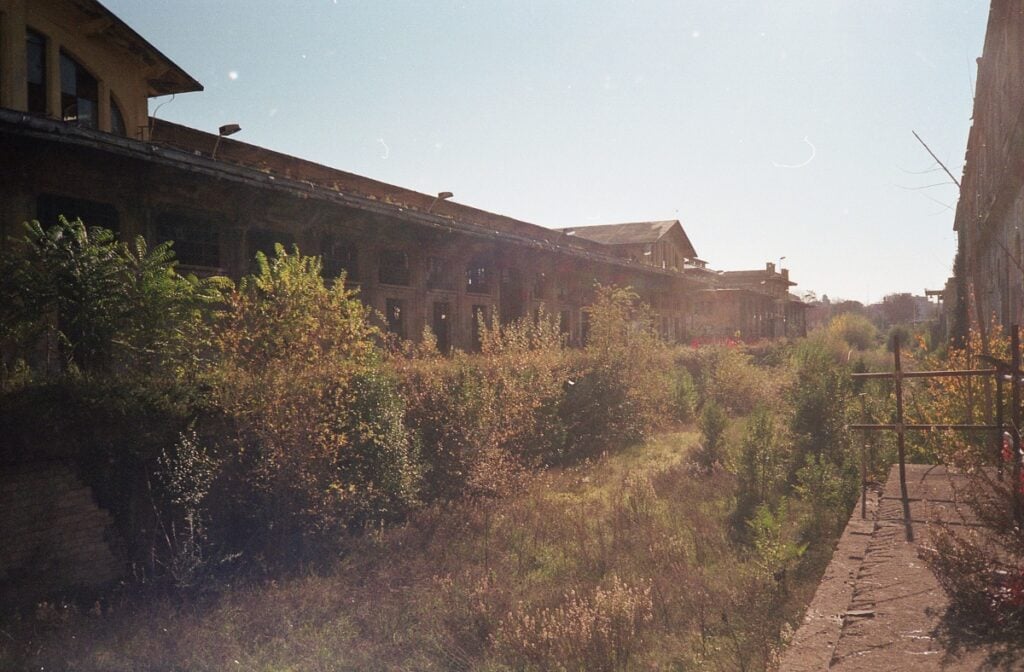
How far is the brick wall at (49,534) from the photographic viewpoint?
658 cm

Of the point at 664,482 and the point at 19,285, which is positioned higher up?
the point at 19,285

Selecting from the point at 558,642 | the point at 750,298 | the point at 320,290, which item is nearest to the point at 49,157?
the point at 320,290

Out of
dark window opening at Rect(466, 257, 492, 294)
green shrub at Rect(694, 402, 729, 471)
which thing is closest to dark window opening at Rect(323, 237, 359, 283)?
dark window opening at Rect(466, 257, 492, 294)

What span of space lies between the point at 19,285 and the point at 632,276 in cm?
2860

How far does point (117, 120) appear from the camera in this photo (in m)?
17.0

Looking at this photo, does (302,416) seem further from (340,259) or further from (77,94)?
(77,94)

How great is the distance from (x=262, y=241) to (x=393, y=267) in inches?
174

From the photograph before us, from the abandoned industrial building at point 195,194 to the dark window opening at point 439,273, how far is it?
52 millimetres

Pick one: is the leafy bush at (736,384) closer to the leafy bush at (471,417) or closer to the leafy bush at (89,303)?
the leafy bush at (471,417)

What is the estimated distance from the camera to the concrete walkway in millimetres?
3701

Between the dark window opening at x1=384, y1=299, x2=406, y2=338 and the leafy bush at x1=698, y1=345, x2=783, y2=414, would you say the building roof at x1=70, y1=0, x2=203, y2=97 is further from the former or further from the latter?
the leafy bush at x1=698, y1=345, x2=783, y2=414

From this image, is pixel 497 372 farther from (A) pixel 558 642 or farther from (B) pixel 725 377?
(B) pixel 725 377

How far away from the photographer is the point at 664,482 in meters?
11.1

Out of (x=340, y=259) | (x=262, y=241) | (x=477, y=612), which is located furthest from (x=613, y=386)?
(x=477, y=612)
